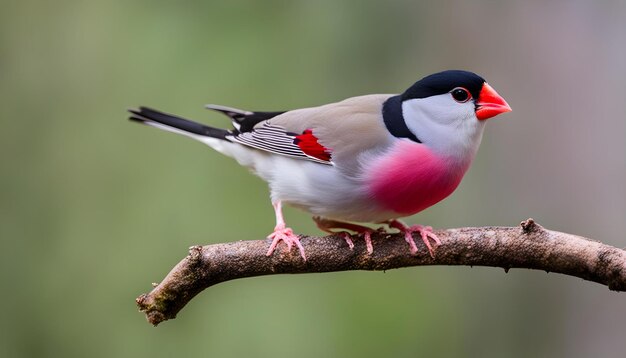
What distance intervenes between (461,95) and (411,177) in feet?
1.51

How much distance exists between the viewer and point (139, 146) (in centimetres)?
647

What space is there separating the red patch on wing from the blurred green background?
1.92m

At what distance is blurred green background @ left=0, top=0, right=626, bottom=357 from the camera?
19.7ft

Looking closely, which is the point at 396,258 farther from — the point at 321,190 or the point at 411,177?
the point at 321,190

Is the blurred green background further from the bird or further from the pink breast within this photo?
the pink breast

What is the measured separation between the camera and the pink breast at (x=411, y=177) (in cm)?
385

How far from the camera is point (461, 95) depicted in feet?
12.9

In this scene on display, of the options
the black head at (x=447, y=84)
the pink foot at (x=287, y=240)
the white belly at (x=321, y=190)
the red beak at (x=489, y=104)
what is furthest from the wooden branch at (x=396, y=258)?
the black head at (x=447, y=84)

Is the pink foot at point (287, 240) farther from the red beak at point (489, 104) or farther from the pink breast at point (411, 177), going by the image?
the red beak at point (489, 104)

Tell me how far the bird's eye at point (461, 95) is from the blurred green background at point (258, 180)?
2.44 meters

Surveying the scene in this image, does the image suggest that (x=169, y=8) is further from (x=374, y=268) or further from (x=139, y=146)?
(x=374, y=268)

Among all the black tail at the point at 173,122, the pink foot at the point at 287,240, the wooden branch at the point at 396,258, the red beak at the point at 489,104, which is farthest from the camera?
the black tail at the point at 173,122

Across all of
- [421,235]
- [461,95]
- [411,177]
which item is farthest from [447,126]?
→ [421,235]

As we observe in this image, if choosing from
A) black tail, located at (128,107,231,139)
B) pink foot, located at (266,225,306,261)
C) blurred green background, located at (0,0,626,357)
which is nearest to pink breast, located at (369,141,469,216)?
pink foot, located at (266,225,306,261)
